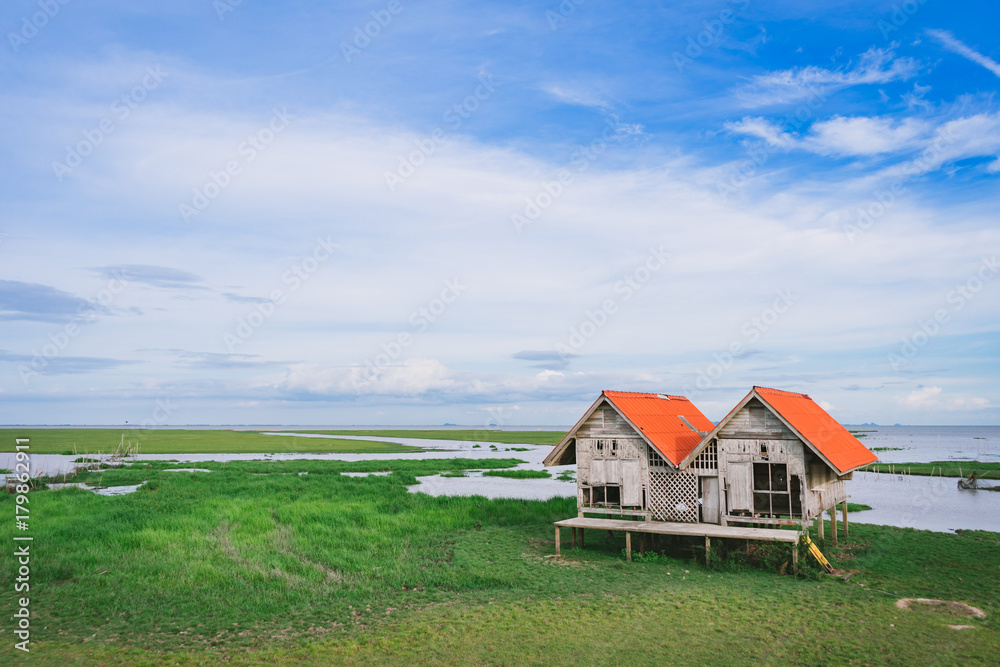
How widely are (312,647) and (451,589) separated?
16.0 ft

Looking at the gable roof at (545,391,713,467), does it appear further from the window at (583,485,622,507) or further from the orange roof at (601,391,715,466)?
the window at (583,485,622,507)

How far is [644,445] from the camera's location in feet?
70.0

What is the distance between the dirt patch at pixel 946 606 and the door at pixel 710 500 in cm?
574

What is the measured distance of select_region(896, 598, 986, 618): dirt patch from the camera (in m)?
14.2

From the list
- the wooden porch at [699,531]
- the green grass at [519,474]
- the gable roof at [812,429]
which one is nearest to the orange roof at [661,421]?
the gable roof at [812,429]

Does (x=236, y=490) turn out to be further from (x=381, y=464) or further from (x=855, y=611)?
(x=855, y=611)

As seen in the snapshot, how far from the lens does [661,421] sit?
891 inches

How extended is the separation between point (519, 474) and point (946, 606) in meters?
38.9

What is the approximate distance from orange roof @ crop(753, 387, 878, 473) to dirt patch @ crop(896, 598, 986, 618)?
420cm

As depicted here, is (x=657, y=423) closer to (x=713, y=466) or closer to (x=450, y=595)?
(x=713, y=466)

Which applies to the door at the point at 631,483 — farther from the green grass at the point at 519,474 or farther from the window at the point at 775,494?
the green grass at the point at 519,474

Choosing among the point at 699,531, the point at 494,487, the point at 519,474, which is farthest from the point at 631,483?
the point at 519,474

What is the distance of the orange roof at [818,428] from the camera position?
1916 cm

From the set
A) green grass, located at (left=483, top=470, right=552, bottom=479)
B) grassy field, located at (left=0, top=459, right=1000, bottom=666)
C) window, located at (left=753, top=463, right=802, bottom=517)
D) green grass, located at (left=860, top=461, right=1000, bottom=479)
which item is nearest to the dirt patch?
grassy field, located at (left=0, top=459, right=1000, bottom=666)
